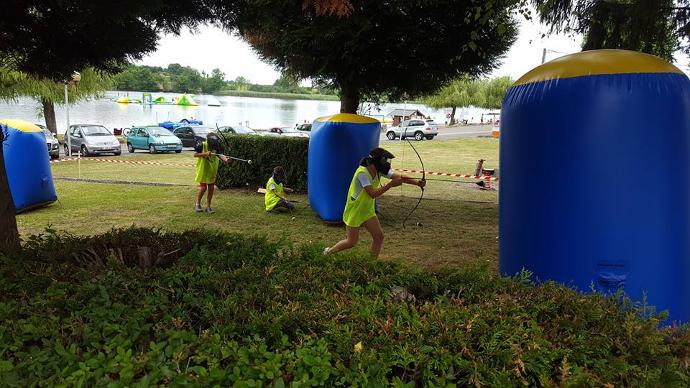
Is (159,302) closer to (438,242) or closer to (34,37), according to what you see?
(34,37)

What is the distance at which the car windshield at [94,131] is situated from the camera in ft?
84.9

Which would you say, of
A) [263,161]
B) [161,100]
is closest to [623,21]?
[263,161]

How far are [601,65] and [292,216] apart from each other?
653 cm

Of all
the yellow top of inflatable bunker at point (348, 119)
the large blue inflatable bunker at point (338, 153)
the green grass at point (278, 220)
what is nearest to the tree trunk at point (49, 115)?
the green grass at point (278, 220)

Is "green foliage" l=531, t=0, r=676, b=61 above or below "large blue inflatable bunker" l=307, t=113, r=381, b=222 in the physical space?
above

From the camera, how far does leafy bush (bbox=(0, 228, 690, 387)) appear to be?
6.02 ft

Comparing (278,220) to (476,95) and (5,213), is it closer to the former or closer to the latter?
(5,213)

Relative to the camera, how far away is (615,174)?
403 cm

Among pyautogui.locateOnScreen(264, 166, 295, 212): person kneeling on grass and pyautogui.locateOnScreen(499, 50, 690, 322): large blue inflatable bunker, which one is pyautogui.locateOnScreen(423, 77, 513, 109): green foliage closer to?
pyautogui.locateOnScreen(264, 166, 295, 212): person kneeling on grass

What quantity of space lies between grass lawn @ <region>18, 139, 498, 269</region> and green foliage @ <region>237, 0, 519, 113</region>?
2.77m

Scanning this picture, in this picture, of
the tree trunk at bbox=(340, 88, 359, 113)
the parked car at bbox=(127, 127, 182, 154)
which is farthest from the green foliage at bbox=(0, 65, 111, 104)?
the tree trunk at bbox=(340, 88, 359, 113)

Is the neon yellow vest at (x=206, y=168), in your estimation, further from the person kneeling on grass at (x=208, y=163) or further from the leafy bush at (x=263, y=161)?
the leafy bush at (x=263, y=161)

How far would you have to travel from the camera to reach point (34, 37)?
13.5 feet

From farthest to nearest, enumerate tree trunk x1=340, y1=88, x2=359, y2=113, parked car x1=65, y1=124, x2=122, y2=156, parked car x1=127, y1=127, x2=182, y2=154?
parked car x1=127, y1=127, x2=182, y2=154
parked car x1=65, y1=124, x2=122, y2=156
tree trunk x1=340, y1=88, x2=359, y2=113
